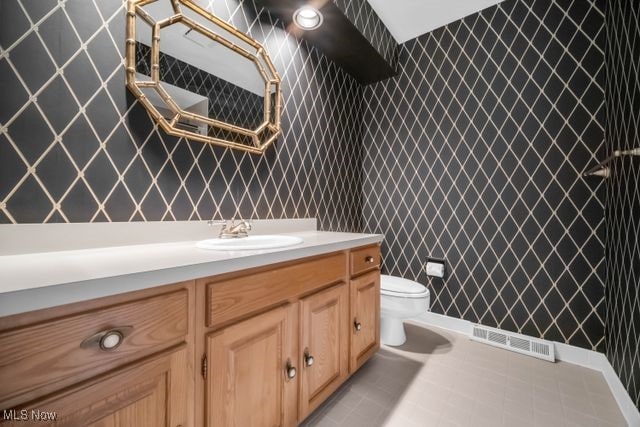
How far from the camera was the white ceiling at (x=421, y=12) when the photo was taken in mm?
2021

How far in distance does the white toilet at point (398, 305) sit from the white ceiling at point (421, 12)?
6.89 ft

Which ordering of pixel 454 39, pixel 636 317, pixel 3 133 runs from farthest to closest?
pixel 454 39 < pixel 636 317 < pixel 3 133

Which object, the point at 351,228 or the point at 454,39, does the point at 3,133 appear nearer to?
the point at 351,228

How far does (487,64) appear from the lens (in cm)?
209

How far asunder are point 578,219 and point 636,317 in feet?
2.49

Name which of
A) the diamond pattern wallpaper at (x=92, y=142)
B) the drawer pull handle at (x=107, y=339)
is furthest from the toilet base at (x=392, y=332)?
the drawer pull handle at (x=107, y=339)

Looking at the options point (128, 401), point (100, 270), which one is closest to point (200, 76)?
point (100, 270)

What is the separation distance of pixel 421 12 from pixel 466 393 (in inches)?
104

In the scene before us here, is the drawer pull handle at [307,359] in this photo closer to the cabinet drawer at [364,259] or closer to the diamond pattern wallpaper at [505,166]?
the cabinet drawer at [364,259]

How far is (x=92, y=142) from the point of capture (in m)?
1.04

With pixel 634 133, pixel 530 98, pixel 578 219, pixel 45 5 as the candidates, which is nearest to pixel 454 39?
pixel 530 98

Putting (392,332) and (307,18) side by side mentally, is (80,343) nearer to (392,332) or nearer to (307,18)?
(392,332)

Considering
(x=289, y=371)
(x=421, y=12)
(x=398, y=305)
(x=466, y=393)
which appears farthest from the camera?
(x=421, y=12)

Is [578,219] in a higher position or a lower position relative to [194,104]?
lower
